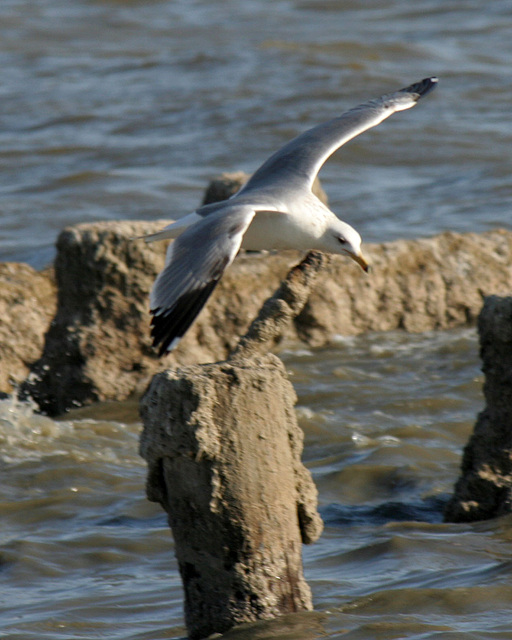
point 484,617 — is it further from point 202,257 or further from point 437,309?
point 437,309

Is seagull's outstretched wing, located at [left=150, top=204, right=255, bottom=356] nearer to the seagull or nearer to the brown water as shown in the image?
the seagull

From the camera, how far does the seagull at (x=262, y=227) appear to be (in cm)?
388

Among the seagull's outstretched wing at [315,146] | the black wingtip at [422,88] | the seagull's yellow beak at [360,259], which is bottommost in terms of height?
the seagull's yellow beak at [360,259]

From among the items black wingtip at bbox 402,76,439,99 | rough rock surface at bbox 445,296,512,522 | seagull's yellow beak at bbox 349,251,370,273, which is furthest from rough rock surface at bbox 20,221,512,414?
black wingtip at bbox 402,76,439,99

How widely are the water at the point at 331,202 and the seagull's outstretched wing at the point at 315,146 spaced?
1.48 metres

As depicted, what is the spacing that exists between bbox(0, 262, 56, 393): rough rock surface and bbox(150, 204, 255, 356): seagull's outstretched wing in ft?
8.68

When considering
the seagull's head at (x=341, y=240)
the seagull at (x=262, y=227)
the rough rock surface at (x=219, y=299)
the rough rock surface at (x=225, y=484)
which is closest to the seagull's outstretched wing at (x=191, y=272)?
the seagull at (x=262, y=227)

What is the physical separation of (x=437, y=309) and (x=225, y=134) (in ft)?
21.2

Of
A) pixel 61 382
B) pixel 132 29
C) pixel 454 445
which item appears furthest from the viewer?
pixel 132 29

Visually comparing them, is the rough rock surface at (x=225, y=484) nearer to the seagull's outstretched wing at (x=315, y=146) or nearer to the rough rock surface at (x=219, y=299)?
the seagull's outstretched wing at (x=315, y=146)

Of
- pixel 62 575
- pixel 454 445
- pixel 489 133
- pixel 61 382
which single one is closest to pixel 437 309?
pixel 454 445

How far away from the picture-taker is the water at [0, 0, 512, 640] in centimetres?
430

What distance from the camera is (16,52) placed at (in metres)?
18.3

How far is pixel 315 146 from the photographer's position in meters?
5.56
